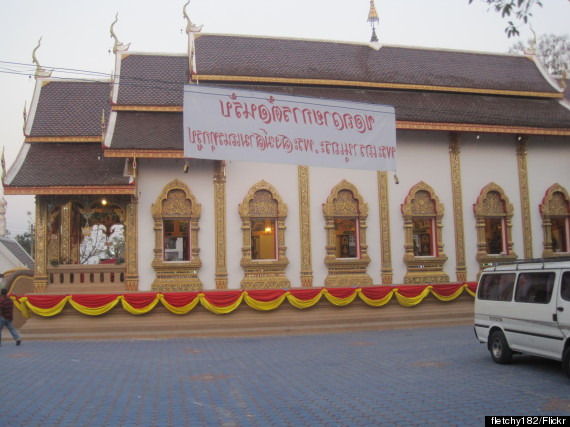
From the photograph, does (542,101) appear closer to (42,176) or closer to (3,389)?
(42,176)

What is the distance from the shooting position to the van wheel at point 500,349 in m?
9.86

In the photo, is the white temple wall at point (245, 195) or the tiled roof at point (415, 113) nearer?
the tiled roof at point (415, 113)

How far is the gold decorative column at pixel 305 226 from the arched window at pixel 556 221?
25.3 ft

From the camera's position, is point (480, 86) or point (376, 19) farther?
point (376, 19)

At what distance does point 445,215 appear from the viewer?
17.7 meters

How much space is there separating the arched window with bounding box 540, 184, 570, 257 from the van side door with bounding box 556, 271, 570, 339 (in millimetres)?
10188

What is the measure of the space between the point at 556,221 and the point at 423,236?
188 inches

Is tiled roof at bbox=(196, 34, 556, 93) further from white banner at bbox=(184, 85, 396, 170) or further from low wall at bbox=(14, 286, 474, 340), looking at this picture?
low wall at bbox=(14, 286, 474, 340)

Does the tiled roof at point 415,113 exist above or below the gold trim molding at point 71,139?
above

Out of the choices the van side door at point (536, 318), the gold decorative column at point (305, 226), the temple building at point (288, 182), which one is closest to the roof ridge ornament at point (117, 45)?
the temple building at point (288, 182)

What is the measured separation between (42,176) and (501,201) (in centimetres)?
1385

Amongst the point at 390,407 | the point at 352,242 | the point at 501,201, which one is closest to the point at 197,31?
the point at 352,242

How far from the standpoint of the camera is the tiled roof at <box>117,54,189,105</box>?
Result: 55.5 feet

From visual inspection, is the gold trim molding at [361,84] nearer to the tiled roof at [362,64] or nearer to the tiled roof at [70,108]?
the tiled roof at [362,64]
